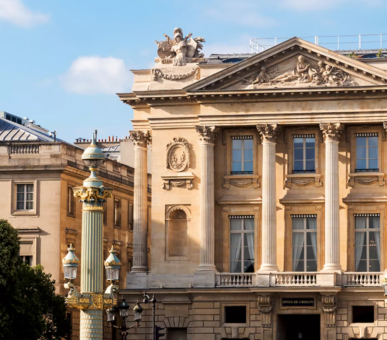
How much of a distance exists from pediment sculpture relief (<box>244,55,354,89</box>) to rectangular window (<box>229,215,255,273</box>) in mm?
7236

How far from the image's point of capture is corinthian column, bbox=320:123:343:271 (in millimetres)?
67875

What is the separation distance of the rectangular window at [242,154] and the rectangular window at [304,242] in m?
3.90

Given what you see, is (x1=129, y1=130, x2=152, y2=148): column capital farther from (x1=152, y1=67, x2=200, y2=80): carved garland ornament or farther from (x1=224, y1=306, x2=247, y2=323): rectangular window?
(x1=224, y1=306, x2=247, y2=323): rectangular window

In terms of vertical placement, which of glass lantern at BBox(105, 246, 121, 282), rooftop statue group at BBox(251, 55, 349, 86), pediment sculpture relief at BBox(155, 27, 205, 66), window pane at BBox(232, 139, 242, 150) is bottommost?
glass lantern at BBox(105, 246, 121, 282)

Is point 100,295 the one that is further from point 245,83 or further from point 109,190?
point 245,83

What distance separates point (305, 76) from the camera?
69.2 meters

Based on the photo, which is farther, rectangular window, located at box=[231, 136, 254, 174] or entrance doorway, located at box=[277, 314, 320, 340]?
entrance doorway, located at box=[277, 314, 320, 340]

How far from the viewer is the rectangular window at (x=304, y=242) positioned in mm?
69375

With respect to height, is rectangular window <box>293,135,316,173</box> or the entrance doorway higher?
rectangular window <box>293,135,316,173</box>

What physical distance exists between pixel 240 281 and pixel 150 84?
12.0m

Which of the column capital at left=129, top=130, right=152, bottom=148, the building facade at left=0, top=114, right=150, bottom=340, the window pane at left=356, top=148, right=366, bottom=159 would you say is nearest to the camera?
the window pane at left=356, top=148, right=366, bottom=159

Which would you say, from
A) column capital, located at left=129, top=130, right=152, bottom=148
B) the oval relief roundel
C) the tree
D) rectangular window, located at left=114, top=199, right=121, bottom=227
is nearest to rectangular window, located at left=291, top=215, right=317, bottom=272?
the oval relief roundel

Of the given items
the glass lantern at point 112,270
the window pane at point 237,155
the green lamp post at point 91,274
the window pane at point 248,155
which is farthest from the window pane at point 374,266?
the green lamp post at point 91,274

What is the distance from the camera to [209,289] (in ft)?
225
